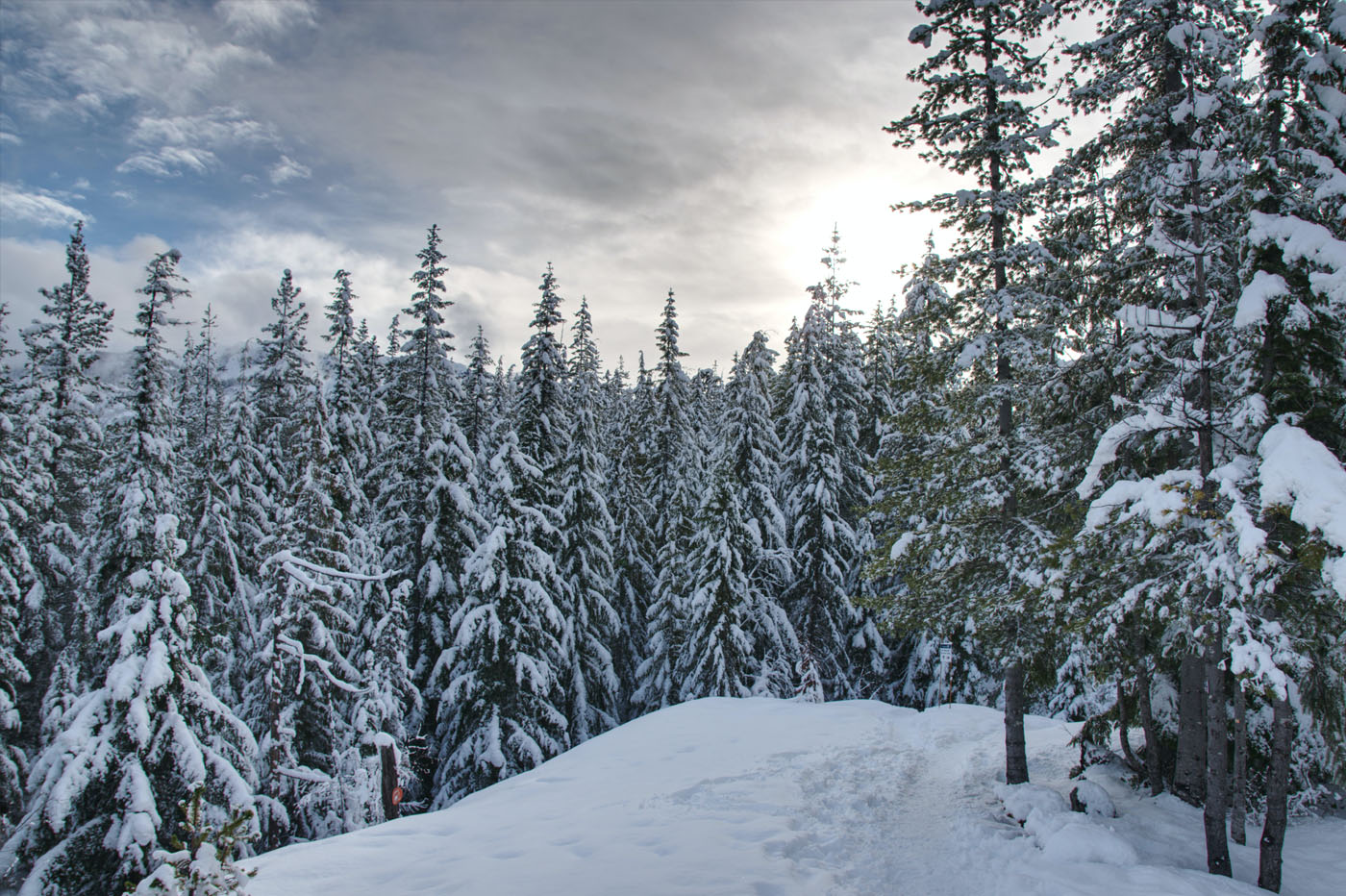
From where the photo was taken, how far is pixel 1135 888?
7445 mm

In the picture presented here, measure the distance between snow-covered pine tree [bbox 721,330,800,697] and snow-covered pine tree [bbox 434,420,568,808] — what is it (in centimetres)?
691

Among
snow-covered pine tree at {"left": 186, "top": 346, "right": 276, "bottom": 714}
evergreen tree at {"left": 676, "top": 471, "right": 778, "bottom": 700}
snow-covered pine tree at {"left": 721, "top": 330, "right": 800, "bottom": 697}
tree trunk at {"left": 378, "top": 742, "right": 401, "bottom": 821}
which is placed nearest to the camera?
tree trunk at {"left": 378, "top": 742, "right": 401, "bottom": 821}

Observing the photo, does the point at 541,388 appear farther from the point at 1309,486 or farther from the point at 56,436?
the point at 1309,486

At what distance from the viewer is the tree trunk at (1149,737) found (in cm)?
1141

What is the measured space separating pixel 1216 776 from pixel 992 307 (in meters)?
7.75

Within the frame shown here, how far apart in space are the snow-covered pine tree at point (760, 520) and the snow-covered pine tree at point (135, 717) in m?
15.3

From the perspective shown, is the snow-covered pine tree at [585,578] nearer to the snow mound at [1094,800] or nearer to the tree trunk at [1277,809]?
the snow mound at [1094,800]

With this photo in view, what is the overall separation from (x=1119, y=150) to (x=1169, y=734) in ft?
35.6

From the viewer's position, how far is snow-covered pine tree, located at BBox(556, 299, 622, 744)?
24.7 m

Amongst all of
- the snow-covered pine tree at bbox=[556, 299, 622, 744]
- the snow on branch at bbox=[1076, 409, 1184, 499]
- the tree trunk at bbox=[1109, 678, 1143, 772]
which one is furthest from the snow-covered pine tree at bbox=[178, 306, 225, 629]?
the tree trunk at bbox=[1109, 678, 1143, 772]

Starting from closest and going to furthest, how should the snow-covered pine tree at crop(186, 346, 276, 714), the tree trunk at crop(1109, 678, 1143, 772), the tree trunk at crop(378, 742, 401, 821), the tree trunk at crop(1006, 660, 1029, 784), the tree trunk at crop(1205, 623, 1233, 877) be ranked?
the tree trunk at crop(1205, 623, 1233, 877) < the tree trunk at crop(1006, 660, 1029, 784) < the tree trunk at crop(1109, 678, 1143, 772) < the tree trunk at crop(378, 742, 401, 821) < the snow-covered pine tree at crop(186, 346, 276, 714)

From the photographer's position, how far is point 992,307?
12.0 m

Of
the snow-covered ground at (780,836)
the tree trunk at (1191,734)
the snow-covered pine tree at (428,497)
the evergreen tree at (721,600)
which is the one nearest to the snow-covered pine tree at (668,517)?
the evergreen tree at (721,600)

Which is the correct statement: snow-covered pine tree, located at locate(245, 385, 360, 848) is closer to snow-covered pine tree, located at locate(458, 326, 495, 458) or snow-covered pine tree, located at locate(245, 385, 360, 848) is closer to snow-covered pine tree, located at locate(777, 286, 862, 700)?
snow-covered pine tree, located at locate(458, 326, 495, 458)
